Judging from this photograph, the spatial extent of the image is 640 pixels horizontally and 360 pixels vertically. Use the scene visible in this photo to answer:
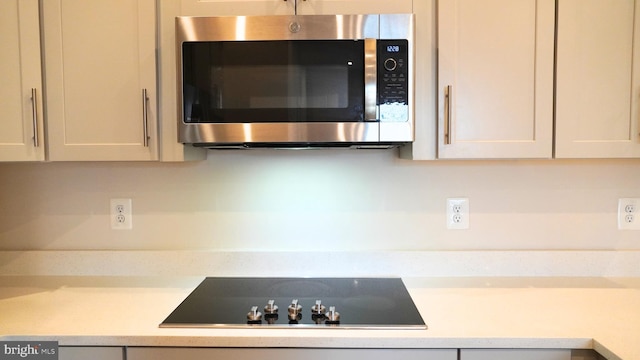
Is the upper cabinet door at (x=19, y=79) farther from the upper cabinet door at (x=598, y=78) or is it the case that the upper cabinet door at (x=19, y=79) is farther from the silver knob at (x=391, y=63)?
the upper cabinet door at (x=598, y=78)

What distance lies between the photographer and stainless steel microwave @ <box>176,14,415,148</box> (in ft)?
4.02

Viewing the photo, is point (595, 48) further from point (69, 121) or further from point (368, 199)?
point (69, 121)

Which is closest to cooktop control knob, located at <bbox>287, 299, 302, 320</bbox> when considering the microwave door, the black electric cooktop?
the black electric cooktop

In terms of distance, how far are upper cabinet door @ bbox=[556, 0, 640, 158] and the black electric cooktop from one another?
73 centimetres

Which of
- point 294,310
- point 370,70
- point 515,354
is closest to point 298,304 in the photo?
point 294,310

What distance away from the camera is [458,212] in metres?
1.60

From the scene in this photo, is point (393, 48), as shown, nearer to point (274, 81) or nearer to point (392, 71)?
point (392, 71)

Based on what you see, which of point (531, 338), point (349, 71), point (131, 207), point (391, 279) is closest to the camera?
point (531, 338)

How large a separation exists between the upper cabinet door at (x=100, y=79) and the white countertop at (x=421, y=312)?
479mm

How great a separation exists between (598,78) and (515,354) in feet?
2.95

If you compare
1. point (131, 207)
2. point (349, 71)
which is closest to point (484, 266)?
point (349, 71)

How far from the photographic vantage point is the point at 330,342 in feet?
3.44

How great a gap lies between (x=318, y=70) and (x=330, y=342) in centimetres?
78

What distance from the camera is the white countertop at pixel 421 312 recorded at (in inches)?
41.0
